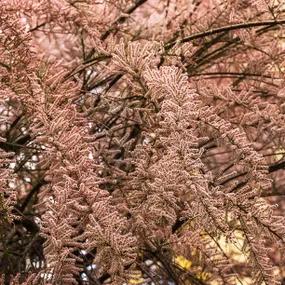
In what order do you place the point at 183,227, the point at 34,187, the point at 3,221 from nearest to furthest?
1. the point at 3,221
2. the point at 183,227
3. the point at 34,187

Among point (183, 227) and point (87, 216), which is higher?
point (183, 227)

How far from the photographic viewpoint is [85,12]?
280 centimetres

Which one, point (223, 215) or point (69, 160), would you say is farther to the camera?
point (69, 160)

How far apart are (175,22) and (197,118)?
1.11 meters

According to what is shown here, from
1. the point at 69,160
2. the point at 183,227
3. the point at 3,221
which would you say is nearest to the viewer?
the point at 69,160

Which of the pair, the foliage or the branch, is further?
the branch

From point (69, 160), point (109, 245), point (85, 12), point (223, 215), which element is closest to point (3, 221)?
point (69, 160)

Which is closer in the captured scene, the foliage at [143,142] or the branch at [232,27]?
the foliage at [143,142]

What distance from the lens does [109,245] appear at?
178cm

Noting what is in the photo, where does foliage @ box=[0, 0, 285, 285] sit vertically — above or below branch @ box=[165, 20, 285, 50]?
below

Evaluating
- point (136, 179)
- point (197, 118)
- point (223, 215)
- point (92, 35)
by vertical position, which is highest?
point (92, 35)

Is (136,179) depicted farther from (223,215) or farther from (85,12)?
(85,12)

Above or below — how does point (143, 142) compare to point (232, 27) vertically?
below

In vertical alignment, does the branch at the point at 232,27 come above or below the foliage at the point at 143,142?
above
